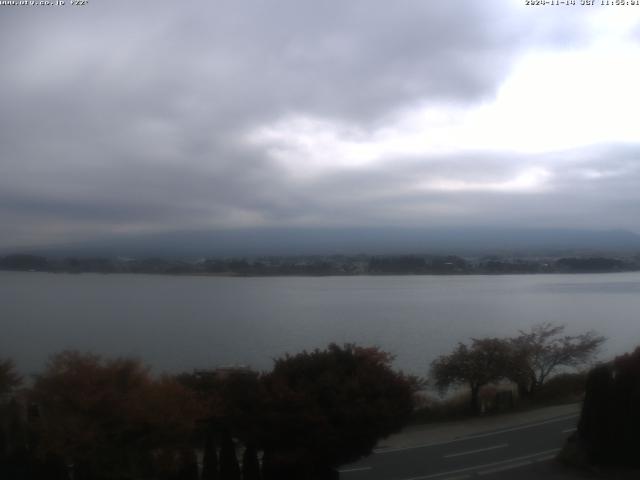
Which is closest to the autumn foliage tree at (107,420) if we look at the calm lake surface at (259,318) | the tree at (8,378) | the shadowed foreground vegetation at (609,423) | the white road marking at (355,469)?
the tree at (8,378)

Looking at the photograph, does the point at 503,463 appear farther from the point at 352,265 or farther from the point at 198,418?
the point at 352,265

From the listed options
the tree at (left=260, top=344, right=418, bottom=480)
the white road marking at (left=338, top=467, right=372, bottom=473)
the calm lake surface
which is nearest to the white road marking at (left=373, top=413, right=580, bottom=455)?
the white road marking at (left=338, top=467, right=372, bottom=473)

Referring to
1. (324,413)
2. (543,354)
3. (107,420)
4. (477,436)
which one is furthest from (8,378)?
(543,354)

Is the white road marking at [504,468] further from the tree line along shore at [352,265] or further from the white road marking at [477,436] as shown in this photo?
the tree line along shore at [352,265]

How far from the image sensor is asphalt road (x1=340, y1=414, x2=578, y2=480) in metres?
14.9

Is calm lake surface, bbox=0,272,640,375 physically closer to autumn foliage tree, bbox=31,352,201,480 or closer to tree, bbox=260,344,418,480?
autumn foliage tree, bbox=31,352,201,480

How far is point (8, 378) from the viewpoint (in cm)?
1391

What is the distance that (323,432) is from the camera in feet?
39.9

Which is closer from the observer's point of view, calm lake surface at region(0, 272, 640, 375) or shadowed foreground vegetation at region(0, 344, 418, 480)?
shadowed foreground vegetation at region(0, 344, 418, 480)

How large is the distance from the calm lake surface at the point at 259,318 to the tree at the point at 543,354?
12.1 ft

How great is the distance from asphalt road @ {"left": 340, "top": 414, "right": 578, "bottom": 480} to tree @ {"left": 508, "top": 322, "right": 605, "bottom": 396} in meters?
6.77

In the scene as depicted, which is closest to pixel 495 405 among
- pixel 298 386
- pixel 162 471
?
pixel 298 386

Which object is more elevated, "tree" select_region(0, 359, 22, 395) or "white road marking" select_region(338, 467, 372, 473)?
"tree" select_region(0, 359, 22, 395)

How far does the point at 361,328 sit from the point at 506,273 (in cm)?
3156
